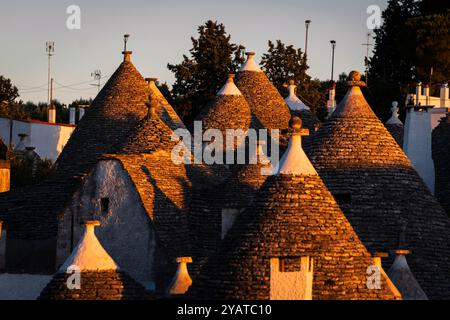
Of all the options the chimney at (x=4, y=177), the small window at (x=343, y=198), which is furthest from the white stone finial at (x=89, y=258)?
the chimney at (x=4, y=177)

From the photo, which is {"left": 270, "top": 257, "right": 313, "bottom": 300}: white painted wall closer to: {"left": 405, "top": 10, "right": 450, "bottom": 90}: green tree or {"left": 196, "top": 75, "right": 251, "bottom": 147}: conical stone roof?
{"left": 196, "top": 75, "right": 251, "bottom": 147}: conical stone roof

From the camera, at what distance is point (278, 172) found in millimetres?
37656

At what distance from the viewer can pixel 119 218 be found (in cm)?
4528

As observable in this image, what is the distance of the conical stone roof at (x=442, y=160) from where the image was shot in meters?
54.1

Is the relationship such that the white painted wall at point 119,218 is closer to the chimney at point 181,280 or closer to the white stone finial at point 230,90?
the chimney at point 181,280

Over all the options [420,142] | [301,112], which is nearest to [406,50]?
[301,112]

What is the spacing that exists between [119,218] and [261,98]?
12.4m

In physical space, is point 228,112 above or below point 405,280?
above

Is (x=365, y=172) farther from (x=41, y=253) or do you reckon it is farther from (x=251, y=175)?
(x=41, y=253)

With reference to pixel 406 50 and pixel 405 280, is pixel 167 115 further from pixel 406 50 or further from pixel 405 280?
pixel 406 50

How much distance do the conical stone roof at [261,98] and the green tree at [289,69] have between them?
1980 centimetres

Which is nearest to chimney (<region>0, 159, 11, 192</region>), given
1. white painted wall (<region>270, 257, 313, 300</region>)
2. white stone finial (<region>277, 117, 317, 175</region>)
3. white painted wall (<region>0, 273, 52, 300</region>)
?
white painted wall (<region>0, 273, 52, 300</region>)

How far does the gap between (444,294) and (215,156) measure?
9787mm
